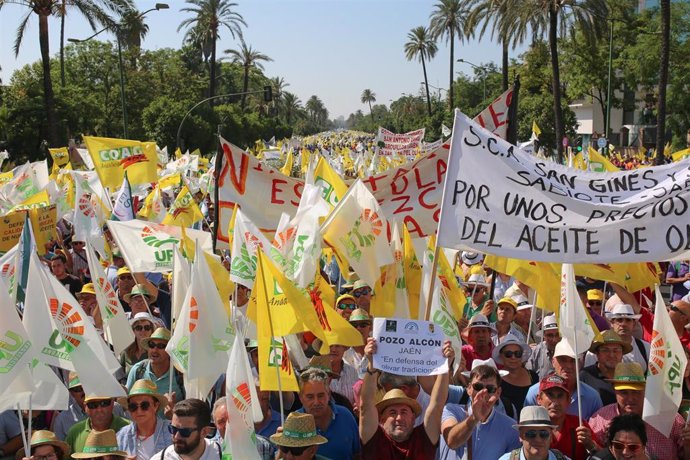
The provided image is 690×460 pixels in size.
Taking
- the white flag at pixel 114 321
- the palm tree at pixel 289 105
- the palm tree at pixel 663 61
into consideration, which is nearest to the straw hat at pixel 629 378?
the white flag at pixel 114 321

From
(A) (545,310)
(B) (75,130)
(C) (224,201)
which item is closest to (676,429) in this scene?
(A) (545,310)

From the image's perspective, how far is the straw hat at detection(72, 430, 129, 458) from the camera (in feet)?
17.4

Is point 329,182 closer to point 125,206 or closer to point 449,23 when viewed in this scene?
point 125,206

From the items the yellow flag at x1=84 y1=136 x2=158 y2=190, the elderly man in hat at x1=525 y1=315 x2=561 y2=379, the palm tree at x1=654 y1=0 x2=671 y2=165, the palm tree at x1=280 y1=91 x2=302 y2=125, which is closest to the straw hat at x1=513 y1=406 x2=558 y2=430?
the elderly man in hat at x1=525 y1=315 x2=561 y2=379

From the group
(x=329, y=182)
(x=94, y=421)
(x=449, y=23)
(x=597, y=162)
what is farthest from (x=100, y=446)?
(x=449, y=23)

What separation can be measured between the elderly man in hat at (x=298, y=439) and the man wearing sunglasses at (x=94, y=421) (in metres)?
1.42

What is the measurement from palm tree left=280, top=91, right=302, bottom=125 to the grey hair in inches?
4662

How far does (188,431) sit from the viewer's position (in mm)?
5195

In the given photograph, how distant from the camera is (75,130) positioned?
1508 inches

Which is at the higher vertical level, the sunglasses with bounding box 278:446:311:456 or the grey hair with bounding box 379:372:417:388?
the grey hair with bounding box 379:372:417:388

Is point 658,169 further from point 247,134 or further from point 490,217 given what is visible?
point 247,134

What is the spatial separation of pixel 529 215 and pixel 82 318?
2.89 m

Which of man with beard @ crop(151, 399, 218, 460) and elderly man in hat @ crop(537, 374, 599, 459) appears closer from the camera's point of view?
man with beard @ crop(151, 399, 218, 460)

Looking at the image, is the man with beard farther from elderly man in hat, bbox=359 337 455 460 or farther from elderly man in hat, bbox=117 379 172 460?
elderly man in hat, bbox=359 337 455 460
